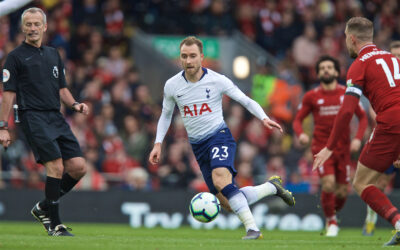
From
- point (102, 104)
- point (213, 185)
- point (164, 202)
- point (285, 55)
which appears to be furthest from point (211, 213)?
point (285, 55)

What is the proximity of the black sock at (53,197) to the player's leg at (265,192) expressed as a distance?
2251 mm

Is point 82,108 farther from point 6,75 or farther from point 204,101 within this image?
point 204,101

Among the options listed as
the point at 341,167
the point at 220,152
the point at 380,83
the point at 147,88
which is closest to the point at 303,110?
the point at 341,167

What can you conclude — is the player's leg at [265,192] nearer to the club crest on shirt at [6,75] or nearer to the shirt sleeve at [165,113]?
the shirt sleeve at [165,113]

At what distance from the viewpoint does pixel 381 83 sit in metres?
8.83

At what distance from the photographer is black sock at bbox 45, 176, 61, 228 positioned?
10.1 metres

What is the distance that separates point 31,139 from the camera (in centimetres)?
1004

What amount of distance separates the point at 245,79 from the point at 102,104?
12.8 feet

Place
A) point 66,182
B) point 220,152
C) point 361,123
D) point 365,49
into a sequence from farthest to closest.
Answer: point 361,123 < point 66,182 < point 220,152 < point 365,49

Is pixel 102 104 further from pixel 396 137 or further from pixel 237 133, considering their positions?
pixel 396 137

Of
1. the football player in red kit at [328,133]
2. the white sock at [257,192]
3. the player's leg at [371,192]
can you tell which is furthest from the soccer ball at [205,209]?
the football player in red kit at [328,133]

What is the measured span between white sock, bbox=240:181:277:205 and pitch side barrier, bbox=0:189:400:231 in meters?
6.52

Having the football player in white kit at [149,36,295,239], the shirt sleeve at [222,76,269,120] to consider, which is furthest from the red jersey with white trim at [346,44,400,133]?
the football player in white kit at [149,36,295,239]

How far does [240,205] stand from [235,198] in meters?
0.10
